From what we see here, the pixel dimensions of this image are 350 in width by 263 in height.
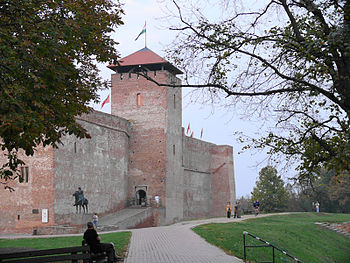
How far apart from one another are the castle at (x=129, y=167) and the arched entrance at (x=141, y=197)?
8 cm

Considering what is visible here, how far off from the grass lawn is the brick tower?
500 inches

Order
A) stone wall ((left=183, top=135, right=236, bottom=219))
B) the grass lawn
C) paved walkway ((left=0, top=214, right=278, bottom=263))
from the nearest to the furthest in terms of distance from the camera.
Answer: paved walkway ((left=0, top=214, right=278, bottom=263)) < the grass lawn < stone wall ((left=183, top=135, right=236, bottom=219))

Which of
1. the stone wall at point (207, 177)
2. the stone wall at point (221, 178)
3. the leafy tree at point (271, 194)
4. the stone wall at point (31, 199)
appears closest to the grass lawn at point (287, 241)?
the stone wall at point (31, 199)

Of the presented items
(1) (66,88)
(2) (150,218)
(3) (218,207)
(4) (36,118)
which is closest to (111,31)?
(1) (66,88)

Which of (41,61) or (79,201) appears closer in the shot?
(41,61)

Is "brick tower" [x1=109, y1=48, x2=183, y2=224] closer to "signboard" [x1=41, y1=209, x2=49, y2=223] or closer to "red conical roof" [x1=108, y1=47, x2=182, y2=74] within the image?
"red conical roof" [x1=108, y1=47, x2=182, y2=74]

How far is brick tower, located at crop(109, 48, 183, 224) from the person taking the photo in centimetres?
3850

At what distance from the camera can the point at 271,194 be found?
5650 cm

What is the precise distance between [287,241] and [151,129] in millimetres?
19164

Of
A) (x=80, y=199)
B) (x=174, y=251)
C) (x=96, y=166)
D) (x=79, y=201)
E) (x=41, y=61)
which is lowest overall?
(x=174, y=251)

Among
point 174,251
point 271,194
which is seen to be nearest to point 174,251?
point 174,251

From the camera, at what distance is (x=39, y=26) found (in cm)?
1000

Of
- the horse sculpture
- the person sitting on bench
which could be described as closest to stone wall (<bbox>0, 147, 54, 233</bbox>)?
the horse sculpture

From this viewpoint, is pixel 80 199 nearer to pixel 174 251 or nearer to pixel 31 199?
pixel 31 199
